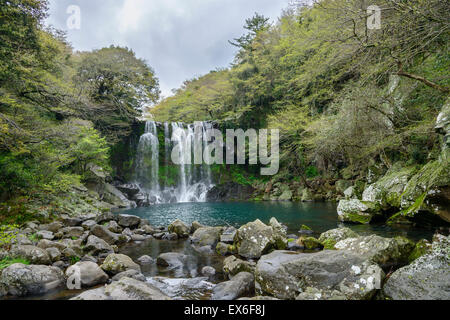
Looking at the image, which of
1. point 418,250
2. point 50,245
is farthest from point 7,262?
point 418,250

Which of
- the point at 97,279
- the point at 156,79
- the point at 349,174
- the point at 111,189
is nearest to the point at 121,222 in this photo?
the point at 97,279

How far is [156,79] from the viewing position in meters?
24.9

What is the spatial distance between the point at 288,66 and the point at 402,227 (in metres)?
18.9

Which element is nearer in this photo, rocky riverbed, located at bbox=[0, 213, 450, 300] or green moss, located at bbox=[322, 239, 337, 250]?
rocky riverbed, located at bbox=[0, 213, 450, 300]

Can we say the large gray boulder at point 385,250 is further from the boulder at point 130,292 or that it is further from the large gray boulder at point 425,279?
the boulder at point 130,292

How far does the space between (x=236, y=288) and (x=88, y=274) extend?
270 cm

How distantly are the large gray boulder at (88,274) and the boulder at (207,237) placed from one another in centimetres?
316

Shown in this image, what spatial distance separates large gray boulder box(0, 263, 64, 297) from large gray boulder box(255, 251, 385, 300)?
11.6 feet

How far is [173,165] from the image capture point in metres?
24.8

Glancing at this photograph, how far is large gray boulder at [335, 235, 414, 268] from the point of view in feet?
12.2

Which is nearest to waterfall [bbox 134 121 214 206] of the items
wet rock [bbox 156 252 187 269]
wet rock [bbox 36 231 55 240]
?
wet rock [bbox 36 231 55 240]

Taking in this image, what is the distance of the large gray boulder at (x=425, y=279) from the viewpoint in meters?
2.78

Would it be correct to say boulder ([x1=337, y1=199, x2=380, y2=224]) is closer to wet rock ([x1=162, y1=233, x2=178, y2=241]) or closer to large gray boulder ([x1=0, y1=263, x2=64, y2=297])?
wet rock ([x1=162, y1=233, x2=178, y2=241])
